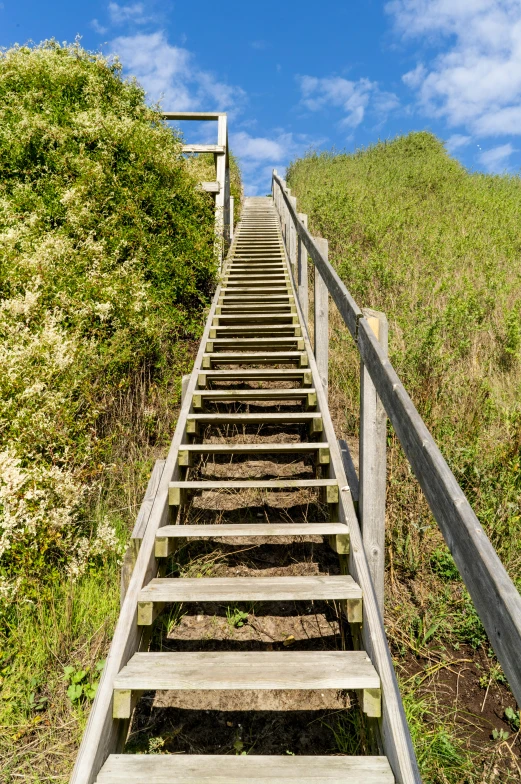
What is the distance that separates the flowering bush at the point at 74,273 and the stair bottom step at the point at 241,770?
1480 mm

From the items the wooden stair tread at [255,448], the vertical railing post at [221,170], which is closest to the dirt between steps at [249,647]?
the wooden stair tread at [255,448]

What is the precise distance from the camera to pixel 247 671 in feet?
6.64

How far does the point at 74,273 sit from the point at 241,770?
5058 mm

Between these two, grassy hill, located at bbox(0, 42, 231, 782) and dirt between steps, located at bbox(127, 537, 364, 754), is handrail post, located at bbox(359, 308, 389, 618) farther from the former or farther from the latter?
grassy hill, located at bbox(0, 42, 231, 782)

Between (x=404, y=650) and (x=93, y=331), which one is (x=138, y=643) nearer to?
(x=404, y=650)

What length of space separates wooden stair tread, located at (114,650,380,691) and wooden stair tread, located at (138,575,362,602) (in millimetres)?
260

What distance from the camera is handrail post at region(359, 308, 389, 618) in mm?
2385

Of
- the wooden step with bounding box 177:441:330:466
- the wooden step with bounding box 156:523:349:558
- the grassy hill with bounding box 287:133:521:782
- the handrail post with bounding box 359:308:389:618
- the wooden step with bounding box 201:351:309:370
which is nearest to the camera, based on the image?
the handrail post with bounding box 359:308:389:618

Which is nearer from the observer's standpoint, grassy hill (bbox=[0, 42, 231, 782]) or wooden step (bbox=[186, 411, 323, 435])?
grassy hill (bbox=[0, 42, 231, 782])

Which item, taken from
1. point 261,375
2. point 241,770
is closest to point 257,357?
point 261,375

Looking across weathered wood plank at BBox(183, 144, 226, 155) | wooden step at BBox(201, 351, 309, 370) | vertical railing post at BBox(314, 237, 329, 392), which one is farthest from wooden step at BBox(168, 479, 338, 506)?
weathered wood plank at BBox(183, 144, 226, 155)

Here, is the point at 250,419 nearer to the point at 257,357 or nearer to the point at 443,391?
the point at 257,357

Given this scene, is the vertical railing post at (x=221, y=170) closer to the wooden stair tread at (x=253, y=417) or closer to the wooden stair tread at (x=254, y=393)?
the wooden stair tread at (x=254, y=393)

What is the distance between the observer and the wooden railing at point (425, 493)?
959 mm
